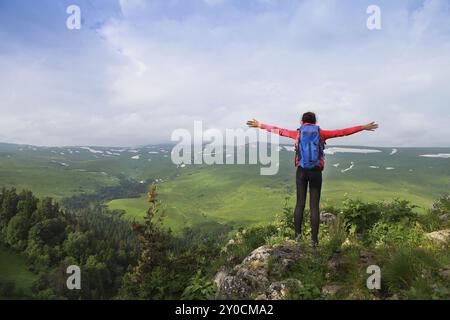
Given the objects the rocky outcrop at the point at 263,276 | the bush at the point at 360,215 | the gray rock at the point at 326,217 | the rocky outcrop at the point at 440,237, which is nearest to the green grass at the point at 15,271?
the gray rock at the point at 326,217

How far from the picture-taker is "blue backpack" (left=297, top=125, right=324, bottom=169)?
33.9 feet

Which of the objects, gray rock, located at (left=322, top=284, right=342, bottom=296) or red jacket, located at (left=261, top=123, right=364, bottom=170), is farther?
red jacket, located at (left=261, top=123, right=364, bottom=170)

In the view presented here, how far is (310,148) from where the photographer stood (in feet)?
34.1

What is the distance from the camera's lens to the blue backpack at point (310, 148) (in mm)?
10336

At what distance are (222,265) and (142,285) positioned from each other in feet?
13.0

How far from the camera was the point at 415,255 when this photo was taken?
8.53 m

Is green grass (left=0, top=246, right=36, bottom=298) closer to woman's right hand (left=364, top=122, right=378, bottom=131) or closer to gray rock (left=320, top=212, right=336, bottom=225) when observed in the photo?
gray rock (left=320, top=212, right=336, bottom=225)

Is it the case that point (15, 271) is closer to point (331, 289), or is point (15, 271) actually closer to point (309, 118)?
point (309, 118)

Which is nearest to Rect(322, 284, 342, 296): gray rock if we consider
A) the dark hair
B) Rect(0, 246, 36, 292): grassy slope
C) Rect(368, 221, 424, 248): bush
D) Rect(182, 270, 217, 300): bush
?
Rect(182, 270, 217, 300): bush

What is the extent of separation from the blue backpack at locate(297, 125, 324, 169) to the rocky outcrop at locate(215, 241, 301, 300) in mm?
2681

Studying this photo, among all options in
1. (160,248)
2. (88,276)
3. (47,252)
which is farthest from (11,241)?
(160,248)

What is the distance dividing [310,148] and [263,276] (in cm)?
400

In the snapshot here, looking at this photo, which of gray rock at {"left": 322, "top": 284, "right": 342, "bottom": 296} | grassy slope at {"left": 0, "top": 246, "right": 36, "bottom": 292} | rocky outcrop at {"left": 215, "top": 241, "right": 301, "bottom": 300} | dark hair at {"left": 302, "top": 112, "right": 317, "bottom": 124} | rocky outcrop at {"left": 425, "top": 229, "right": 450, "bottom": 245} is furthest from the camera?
grassy slope at {"left": 0, "top": 246, "right": 36, "bottom": 292}
